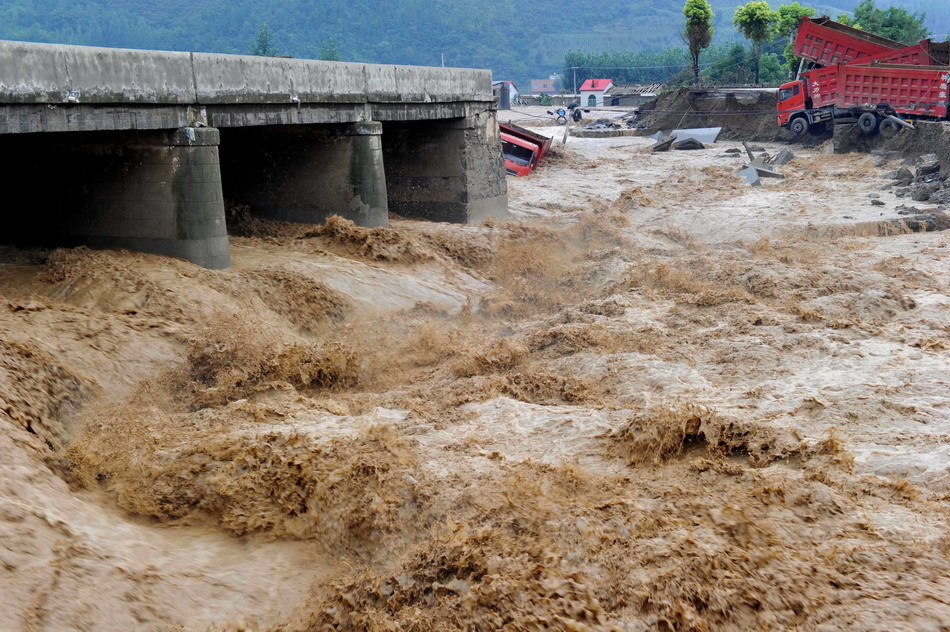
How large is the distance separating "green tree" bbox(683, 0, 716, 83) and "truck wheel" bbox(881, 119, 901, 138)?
2583cm

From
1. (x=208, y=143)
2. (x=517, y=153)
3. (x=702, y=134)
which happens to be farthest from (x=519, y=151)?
(x=208, y=143)

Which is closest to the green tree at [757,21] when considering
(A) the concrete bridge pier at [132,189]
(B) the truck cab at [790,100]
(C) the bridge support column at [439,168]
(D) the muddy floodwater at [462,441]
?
(B) the truck cab at [790,100]

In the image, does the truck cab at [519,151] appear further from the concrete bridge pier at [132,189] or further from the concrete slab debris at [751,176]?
the concrete bridge pier at [132,189]

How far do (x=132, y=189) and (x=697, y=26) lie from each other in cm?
4700

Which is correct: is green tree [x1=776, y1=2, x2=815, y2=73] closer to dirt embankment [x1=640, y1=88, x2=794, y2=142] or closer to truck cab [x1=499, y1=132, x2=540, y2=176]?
dirt embankment [x1=640, y1=88, x2=794, y2=142]

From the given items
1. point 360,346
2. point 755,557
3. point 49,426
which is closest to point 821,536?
point 755,557

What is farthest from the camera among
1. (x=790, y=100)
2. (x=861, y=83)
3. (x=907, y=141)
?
(x=790, y=100)

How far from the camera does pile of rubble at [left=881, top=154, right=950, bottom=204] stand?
17.9 m

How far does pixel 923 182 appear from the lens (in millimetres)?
19562

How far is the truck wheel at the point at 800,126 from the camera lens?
2969 cm

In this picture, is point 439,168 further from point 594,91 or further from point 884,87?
point 594,91

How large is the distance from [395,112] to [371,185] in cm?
141

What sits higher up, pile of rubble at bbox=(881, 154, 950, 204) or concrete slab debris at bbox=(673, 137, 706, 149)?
concrete slab debris at bbox=(673, 137, 706, 149)

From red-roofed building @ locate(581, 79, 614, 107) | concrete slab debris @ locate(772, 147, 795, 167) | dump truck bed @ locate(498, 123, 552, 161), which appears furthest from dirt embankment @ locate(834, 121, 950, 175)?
red-roofed building @ locate(581, 79, 614, 107)
